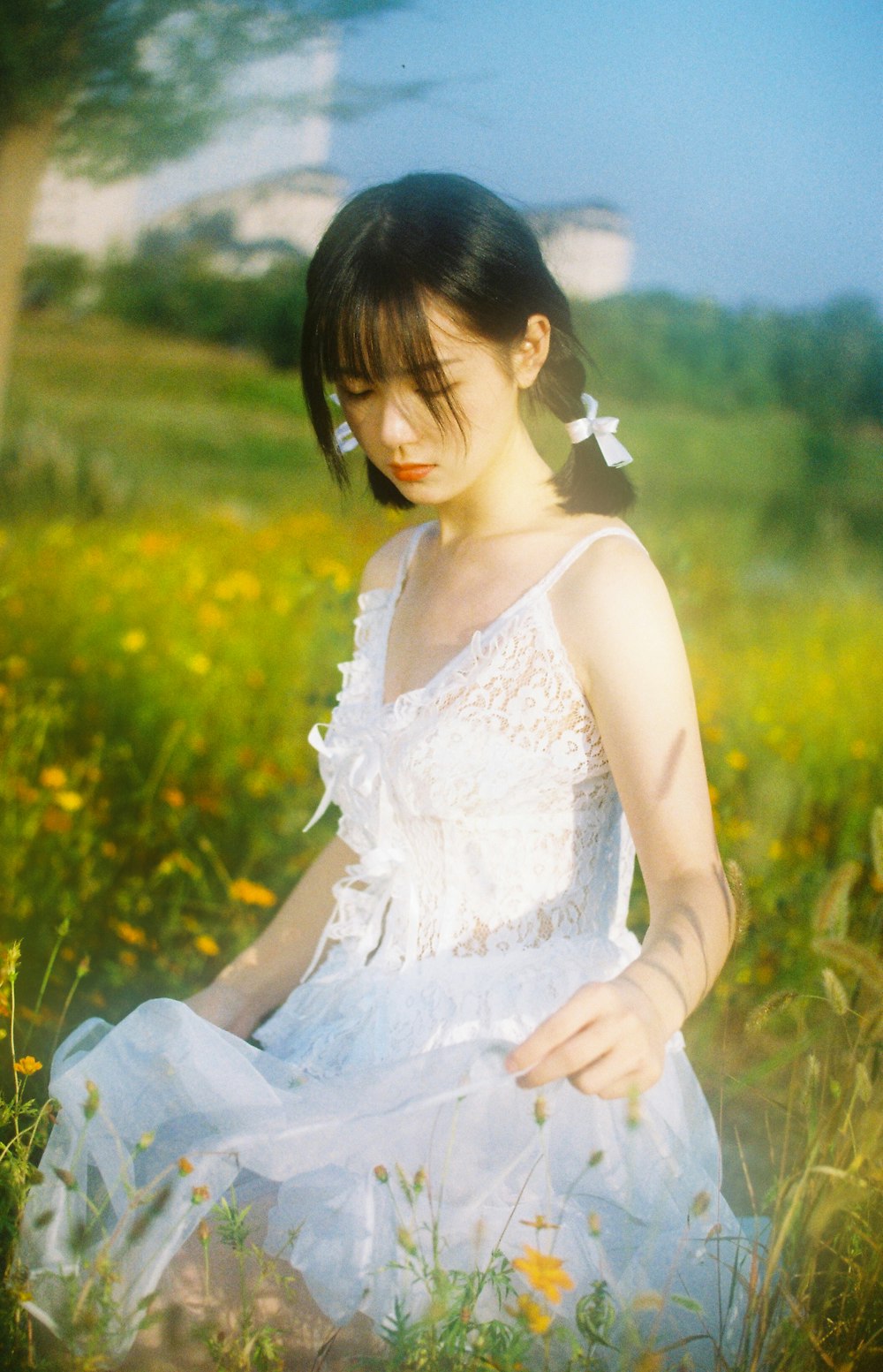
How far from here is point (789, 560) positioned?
3992 millimetres

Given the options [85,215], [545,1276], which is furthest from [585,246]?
[85,215]

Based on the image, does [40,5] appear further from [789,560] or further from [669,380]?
[789,560]

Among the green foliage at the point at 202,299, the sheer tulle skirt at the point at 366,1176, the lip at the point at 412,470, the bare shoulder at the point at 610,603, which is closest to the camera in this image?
the sheer tulle skirt at the point at 366,1176

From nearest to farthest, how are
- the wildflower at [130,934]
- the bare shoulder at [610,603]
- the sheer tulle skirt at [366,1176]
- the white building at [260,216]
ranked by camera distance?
the sheer tulle skirt at [366,1176] → the bare shoulder at [610,603] → the wildflower at [130,934] → the white building at [260,216]

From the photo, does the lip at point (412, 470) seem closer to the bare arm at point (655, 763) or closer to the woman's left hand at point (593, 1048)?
the bare arm at point (655, 763)

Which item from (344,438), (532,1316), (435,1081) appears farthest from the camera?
(344,438)

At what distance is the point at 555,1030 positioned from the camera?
0.90 m

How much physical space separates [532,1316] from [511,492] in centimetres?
93

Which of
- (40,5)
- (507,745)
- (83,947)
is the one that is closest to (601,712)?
(507,745)

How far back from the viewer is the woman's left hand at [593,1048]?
89cm

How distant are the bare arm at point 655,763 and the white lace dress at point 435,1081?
5 centimetres

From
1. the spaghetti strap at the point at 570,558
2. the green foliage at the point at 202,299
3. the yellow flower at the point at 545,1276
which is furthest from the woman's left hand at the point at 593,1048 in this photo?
the green foliage at the point at 202,299

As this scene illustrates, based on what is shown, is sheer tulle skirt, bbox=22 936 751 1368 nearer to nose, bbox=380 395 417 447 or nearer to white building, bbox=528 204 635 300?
nose, bbox=380 395 417 447

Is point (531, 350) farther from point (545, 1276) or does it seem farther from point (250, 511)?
point (250, 511)
